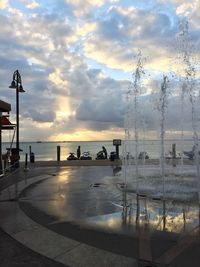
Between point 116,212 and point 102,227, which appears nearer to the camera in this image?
point 102,227

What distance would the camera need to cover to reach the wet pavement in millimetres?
5820

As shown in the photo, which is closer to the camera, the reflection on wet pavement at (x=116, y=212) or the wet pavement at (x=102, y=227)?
the wet pavement at (x=102, y=227)

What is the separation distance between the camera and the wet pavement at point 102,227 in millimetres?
5820

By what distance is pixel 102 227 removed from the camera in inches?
292

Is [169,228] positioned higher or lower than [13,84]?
lower

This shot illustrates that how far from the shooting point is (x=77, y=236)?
684 centimetres

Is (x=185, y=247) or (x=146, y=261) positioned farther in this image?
(x=185, y=247)

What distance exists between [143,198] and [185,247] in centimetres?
446

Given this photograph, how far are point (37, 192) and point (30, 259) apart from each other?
6513 mm

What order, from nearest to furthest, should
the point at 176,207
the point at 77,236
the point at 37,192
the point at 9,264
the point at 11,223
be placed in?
the point at 9,264, the point at 77,236, the point at 11,223, the point at 176,207, the point at 37,192

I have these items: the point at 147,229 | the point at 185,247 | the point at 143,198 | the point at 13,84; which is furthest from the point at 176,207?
the point at 13,84

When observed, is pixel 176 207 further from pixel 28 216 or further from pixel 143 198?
pixel 28 216

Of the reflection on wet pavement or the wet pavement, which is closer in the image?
the wet pavement

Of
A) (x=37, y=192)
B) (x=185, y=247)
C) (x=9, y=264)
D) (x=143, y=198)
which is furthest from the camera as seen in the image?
(x=37, y=192)
